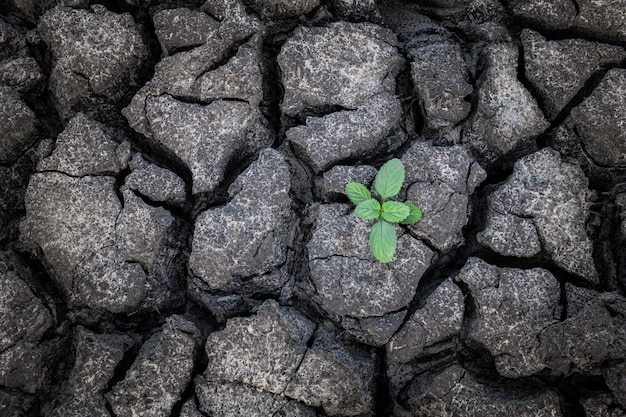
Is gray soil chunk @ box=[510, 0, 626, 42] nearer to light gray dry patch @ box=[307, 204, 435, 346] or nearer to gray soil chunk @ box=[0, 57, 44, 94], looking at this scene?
light gray dry patch @ box=[307, 204, 435, 346]

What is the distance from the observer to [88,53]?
8.59 ft

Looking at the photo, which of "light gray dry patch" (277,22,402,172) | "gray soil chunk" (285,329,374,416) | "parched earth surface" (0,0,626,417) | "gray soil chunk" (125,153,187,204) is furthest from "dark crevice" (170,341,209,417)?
"light gray dry patch" (277,22,402,172)

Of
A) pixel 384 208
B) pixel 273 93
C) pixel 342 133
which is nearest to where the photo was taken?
pixel 384 208

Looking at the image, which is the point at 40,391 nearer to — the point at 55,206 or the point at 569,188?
the point at 55,206

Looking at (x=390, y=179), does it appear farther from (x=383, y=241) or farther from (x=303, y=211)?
(x=303, y=211)

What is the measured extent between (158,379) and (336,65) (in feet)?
4.57

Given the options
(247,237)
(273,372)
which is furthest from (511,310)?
(247,237)

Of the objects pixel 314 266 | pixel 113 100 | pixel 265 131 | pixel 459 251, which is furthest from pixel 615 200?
pixel 113 100

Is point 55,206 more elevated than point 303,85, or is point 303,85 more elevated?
point 303,85

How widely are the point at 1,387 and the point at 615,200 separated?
240cm

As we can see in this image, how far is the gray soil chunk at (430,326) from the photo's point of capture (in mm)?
2377

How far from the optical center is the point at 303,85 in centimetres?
261

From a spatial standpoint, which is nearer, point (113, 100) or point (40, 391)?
point (40, 391)

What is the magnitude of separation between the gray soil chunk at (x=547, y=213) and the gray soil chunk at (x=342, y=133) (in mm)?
516
